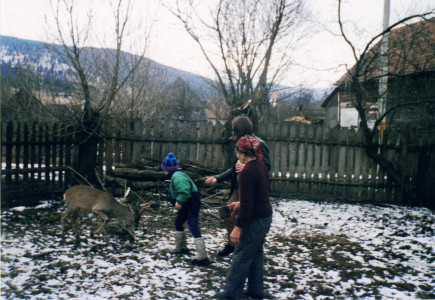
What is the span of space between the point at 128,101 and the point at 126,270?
34.7ft

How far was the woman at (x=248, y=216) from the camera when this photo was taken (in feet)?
11.0

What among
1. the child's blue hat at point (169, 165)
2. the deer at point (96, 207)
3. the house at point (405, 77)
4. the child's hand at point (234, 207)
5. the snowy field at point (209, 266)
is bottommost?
the snowy field at point (209, 266)

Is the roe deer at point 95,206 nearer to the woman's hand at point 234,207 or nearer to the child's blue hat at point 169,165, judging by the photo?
the child's blue hat at point 169,165

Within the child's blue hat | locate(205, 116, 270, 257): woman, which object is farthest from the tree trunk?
locate(205, 116, 270, 257): woman

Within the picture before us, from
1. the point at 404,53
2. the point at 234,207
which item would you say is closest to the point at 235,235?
the point at 234,207

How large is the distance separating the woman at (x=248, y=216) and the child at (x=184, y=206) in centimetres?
102

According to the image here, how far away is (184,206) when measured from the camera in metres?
4.73

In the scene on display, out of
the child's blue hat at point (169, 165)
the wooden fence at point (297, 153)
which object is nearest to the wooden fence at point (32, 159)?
the wooden fence at point (297, 153)

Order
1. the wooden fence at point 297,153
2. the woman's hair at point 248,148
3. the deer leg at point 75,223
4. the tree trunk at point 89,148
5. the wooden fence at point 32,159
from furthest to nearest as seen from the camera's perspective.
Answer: the wooden fence at point 297,153 → the tree trunk at point 89,148 → the wooden fence at point 32,159 → the deer leg at point 75,223 → the woman's hair at point 248,148

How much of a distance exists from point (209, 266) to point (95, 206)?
1.98 metres

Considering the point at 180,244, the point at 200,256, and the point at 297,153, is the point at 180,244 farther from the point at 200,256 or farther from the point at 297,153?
the point at 297,153

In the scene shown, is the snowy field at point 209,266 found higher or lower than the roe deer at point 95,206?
lower

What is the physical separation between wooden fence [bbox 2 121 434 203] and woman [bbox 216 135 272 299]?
18.0ft

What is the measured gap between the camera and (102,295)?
3482mm
